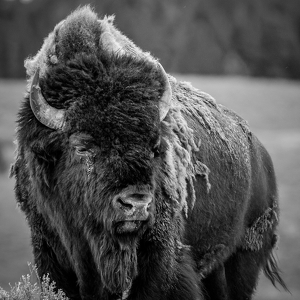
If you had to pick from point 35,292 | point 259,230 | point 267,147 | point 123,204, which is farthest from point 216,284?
point 267,147

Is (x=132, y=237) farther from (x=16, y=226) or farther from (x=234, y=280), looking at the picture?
(x=16, y=226)

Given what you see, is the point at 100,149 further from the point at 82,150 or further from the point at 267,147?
the point at 267,147

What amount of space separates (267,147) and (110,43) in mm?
20124

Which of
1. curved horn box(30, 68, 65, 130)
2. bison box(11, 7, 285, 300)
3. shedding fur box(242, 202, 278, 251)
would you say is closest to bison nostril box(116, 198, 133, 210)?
bison box(11, 7, 285, 300)

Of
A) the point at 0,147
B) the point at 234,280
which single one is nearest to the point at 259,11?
the point at 0,147

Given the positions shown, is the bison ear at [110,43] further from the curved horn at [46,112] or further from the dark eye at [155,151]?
the dark eye at [155,151]

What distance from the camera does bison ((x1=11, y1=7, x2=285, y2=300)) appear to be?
407 centimetres

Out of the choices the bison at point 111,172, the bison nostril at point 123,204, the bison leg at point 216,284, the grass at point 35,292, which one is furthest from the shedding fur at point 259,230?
the bison nostril at point 123,204

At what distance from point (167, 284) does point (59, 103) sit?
1692 millimetres

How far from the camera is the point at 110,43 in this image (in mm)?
4613

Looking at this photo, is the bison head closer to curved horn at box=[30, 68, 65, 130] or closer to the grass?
curved horn at box=[30, 68, 65, 130]

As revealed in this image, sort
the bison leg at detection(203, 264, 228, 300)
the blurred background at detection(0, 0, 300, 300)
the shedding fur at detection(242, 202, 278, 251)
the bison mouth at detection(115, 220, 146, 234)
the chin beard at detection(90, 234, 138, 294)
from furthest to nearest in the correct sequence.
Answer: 1. the blurred background at detection(0, 0, 300, 300)
2. the shedding fur at detection(242, 202, 278, 251)
3. the bison leg at detection(203, 264, 228, 300)
4. the chin beard at detection(90, 234, 138, 294)
5. the bison mouth at detection(115, 220, 146, 234)

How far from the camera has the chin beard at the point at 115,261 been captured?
427cm

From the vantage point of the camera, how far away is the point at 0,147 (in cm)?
2419
